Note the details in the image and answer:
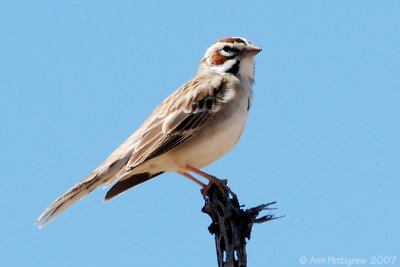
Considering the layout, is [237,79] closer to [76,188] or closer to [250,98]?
[250,98]

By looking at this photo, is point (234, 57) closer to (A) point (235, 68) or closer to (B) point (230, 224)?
(A) point (235, 68)

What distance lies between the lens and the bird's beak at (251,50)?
10589 mm

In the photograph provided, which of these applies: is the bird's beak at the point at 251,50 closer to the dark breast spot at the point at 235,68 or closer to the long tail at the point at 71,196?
the dark breast spot at the point at 235,68

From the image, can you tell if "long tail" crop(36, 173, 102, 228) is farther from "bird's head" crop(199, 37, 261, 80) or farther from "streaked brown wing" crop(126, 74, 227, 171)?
"bird's head" crop(199, 37, 261, 80)

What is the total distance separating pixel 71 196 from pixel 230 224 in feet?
8.73

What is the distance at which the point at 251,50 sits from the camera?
1061 cm

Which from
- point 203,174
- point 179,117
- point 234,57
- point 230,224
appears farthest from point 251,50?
point 230,224

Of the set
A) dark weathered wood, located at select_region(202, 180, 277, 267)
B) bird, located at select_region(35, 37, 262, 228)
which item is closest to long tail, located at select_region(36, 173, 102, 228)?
bird, located at select_region(35, 37, 262, 228)

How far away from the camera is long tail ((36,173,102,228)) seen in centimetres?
949

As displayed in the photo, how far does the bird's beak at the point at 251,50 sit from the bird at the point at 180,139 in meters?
0.03

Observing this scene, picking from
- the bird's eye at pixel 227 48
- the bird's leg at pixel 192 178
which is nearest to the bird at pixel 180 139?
the bird's leg at pixel 192 178

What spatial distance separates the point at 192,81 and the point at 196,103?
2.39 feet

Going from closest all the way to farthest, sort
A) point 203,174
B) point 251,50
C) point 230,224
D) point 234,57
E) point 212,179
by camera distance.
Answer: point 230,224, point 212,179, point 203,174, point 251,50, point 234,57

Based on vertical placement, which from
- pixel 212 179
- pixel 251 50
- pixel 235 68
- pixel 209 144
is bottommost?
pixel 212 179
